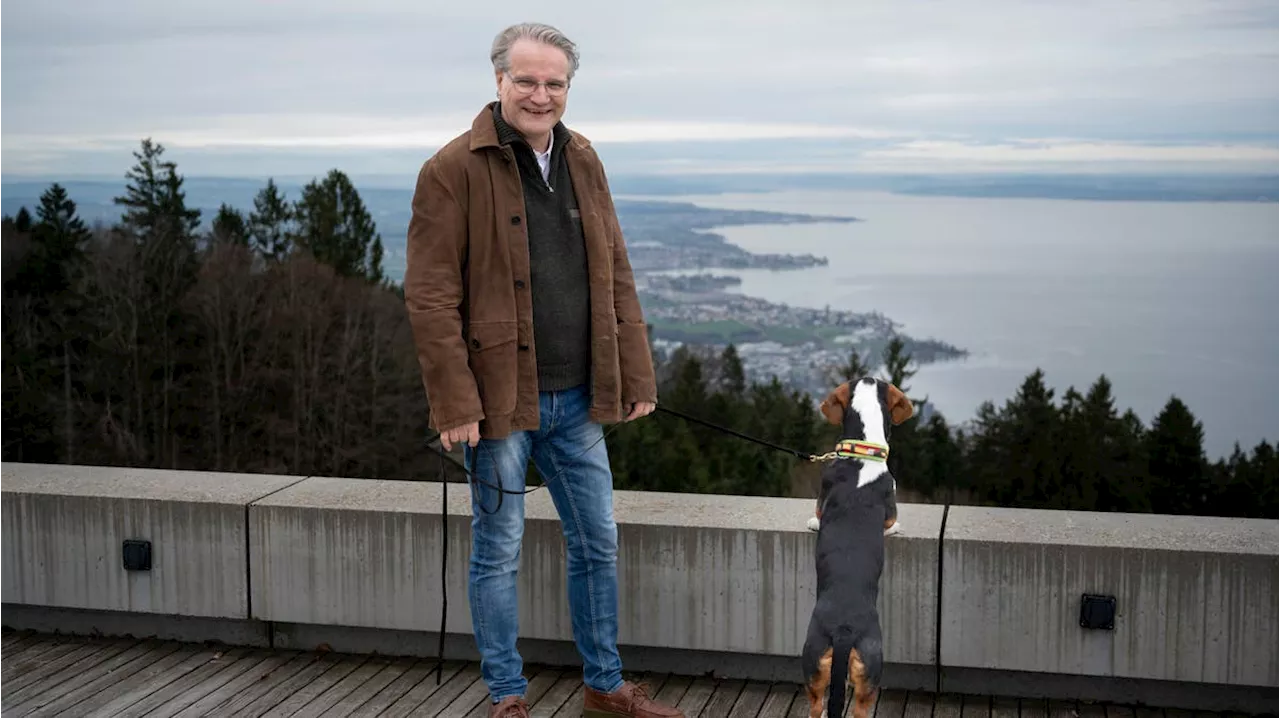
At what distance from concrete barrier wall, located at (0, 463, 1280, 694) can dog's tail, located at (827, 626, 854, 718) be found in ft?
2.87

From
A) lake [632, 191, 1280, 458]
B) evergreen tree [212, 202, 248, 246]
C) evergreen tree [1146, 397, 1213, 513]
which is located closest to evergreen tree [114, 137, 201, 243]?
evergreen tree [212, 202, 248, 246]

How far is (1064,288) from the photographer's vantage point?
104438 millimetres

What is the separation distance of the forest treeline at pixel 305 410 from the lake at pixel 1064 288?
13.9ft

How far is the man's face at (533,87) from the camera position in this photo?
3.85m

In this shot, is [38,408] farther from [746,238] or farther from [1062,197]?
[1062,197]

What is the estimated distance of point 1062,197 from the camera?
11850cm

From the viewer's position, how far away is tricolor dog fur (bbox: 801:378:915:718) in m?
3.73

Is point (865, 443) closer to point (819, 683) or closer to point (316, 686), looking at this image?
point (819, 683)

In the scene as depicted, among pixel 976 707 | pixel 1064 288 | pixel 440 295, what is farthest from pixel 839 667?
pixel 1064 288

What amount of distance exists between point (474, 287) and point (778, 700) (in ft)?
5.64

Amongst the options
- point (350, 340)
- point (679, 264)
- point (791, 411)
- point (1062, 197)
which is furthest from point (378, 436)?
point (1062, 197)

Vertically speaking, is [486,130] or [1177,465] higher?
[486,130]

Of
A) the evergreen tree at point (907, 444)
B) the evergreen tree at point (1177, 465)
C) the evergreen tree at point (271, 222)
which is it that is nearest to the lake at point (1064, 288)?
the evergreen tree at point (1177, 465)

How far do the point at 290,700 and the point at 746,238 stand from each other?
8905cm
